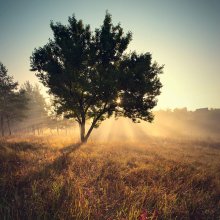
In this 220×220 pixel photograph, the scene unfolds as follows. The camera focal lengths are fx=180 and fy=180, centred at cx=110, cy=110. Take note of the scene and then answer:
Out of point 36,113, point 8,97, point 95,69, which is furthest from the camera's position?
point 36,113

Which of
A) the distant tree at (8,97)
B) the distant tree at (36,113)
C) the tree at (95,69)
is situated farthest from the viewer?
the distant tree at (36,113)

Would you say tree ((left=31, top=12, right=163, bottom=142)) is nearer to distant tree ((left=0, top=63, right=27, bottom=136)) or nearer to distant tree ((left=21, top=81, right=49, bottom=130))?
distant tree ((left=0, top=63, right=27, bottom=136))

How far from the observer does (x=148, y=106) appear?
17203 mm

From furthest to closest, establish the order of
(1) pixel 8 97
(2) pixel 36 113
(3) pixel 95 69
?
(2) pixel 36 113 → (1) pixel 8 97 → (3) pixel 95 69

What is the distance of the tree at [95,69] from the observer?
15.8 meters

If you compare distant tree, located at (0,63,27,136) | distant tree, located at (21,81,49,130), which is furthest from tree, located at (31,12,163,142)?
distant tree, located at (21,81,49,130)

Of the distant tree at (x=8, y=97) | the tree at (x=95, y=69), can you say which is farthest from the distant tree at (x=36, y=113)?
the tree at (x=95, y=69)

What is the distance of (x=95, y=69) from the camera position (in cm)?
1596

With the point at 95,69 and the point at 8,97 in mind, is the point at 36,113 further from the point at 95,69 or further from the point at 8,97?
the point at 95,69

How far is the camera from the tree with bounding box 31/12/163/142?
15836mm

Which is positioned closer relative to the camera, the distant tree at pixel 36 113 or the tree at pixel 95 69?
the tree at pixel 95 69

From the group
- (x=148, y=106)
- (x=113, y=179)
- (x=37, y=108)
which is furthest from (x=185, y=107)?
(x=113, y=179)

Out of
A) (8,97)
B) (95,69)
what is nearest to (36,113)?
(8,97)

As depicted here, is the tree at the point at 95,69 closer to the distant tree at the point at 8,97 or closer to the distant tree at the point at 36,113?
the distant tree at the point at 8,97
